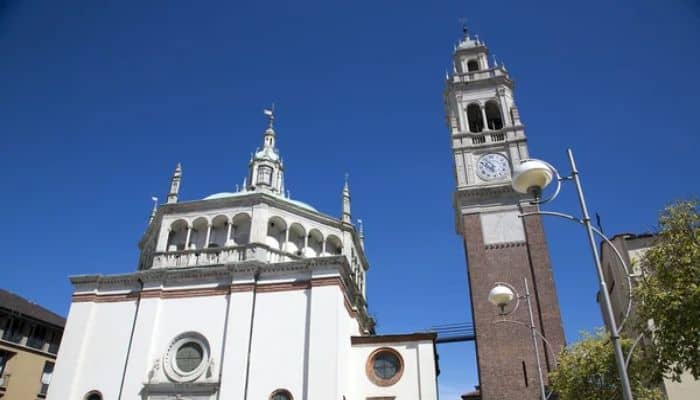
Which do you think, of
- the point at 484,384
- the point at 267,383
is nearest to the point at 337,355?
the point at 267,383

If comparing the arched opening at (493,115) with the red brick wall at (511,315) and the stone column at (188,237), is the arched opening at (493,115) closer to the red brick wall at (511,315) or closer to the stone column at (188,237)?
the red brick wall at (511,315)

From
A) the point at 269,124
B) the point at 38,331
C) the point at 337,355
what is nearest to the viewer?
the point at 337,355

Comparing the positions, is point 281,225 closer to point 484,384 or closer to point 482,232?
point 482,232

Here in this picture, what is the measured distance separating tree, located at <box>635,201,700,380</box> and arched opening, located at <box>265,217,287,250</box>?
20.1m

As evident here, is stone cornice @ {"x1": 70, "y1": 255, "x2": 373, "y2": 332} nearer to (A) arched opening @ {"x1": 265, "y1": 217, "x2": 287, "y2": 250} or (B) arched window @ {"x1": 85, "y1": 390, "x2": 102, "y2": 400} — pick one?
(A) arched opening @ {"x1": 265, "y1": 217, "x2": 287, "y2": 250}

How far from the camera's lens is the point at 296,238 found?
29734 mm

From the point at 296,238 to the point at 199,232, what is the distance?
585 centimetres

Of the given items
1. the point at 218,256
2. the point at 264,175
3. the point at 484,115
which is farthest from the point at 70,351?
the point at 484,115

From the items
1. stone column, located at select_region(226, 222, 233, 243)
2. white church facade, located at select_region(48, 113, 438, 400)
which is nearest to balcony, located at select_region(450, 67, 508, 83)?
white church facade, located at select_region(48, 113, 438, 400)

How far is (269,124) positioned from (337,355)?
70.0 feet

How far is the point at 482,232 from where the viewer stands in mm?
26766

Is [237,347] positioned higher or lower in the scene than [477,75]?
Answer: lower

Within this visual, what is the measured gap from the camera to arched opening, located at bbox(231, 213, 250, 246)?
Result: 1113 inches

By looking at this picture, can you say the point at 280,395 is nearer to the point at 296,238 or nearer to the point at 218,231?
the point at 296,238
